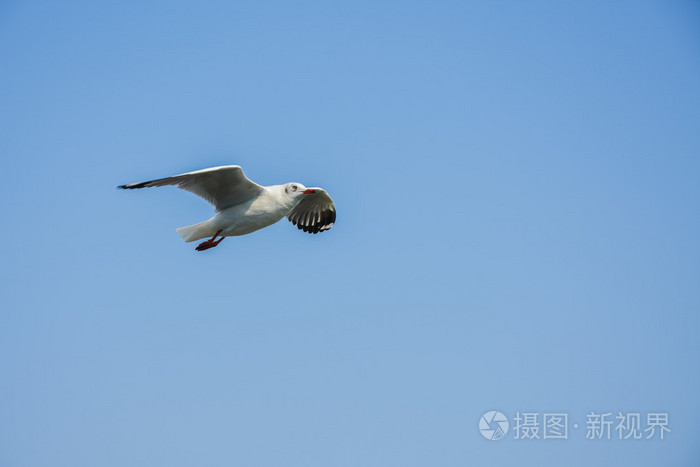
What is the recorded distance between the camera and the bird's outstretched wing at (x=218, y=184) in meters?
11.1

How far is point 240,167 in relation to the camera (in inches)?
444

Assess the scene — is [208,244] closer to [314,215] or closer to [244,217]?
[244,217]

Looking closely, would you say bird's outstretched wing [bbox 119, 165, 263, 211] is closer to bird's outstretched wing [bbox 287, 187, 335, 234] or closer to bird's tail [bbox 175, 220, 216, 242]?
bird's tail [bbox 175, 220, 216, 242]

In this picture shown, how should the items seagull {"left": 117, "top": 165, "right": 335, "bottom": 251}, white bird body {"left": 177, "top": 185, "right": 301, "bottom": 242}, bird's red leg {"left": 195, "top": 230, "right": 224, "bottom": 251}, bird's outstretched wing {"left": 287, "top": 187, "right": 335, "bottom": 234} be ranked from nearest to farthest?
seagull {"left": 117, "top": 165, "right": 335, "bottom": 251}, white bird body {"left": 177, "top": 185, "right": 301, "bottom": 242}, bird's red leg {"left": 195, "top": 230, "right": 224, "bottom": 251}, bird's outstretched wing {"left": 287, "top": 187, "right": 335, "bottom": 234}

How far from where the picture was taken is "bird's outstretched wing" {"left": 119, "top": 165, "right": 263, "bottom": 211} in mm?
11109

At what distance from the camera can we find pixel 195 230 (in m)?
11.8

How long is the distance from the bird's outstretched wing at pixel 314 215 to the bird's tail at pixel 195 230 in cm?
262

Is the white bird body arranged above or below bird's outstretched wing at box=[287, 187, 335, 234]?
above

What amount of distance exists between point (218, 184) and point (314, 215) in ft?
10.1

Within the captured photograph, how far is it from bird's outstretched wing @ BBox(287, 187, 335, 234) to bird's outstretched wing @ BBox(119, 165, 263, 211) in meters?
2.29

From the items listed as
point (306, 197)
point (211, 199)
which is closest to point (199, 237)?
point (211, 199)

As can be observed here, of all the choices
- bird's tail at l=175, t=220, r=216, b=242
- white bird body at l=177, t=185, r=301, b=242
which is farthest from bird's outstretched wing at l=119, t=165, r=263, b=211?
Answer: bird's tail at l=175, t=220, r=216, b=242

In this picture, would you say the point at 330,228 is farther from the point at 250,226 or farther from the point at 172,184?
the point at 172,184

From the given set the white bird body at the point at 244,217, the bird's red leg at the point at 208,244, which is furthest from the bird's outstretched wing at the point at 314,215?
the bird's red leg at the point at 208,244
